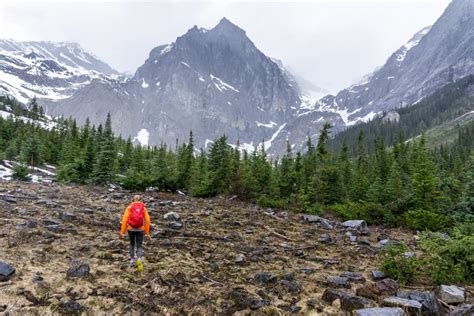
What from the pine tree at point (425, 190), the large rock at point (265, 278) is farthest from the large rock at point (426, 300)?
the pine tree at point (425, 190)

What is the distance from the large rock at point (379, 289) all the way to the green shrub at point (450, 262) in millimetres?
1232

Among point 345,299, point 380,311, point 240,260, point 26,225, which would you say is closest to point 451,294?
point 380,311

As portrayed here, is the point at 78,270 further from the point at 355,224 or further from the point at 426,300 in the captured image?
the point at 355,224

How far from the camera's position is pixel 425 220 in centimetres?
1745

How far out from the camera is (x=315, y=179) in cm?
2753

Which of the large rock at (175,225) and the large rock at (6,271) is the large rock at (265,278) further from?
the large rock at (175,225)

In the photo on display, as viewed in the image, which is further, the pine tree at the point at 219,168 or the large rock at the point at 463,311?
the pine tree at the point at 219,168

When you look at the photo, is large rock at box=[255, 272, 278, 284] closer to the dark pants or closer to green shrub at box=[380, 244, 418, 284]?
green shrub at box=[380, 244, 418, 284]

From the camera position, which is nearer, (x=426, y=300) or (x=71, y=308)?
(x=71, y=308)

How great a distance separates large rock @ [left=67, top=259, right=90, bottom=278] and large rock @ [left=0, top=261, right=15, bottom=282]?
1.12 meters

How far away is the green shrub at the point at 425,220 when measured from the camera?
55.9 feet

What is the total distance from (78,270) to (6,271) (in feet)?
4.65

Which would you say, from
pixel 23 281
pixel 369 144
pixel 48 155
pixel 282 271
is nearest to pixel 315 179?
pixel 282 271

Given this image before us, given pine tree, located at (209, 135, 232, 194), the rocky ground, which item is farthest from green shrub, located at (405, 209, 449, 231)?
pine tree, located at (209, 135, 232, 194)
